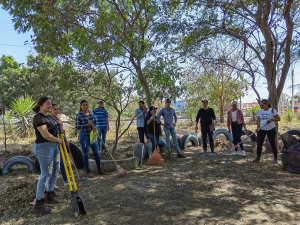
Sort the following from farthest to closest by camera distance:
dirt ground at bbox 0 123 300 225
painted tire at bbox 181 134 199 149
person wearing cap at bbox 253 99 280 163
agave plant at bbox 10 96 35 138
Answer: agave plant at bbox 10 96 35 138, painted tire at bbox 181 134 199 149, person wearing cap at bbox 253 99 280 163, dirt ground at bbox 0 123 300 225

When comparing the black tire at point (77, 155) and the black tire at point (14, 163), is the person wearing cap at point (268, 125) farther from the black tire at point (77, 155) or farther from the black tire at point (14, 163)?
the black tire at point (14, 163)

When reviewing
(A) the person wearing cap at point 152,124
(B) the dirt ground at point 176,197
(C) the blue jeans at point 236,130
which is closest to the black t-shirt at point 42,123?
(B) the dirt ground at point 176,197

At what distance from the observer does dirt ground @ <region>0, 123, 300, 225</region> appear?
3.07m

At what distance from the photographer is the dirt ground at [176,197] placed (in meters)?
3.07

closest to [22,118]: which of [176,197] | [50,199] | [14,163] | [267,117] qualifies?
[14,163]

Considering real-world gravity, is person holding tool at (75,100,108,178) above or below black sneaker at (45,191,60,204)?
above

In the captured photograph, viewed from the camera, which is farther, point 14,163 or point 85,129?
point 14,163

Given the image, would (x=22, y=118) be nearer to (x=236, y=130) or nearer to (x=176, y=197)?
(x=236, y=130)

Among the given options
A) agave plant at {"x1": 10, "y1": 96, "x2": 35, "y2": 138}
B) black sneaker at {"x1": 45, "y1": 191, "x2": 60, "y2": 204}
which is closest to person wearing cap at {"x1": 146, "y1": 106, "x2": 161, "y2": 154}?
black sneaker at {"x1": 45, "y1": 191, "x2": 60, "y2": 204}

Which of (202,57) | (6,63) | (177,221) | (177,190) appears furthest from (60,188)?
(6,63)

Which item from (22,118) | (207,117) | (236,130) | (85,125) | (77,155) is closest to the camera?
(85,125)

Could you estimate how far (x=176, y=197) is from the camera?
3811 mm

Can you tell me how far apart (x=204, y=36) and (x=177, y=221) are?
6.24 m

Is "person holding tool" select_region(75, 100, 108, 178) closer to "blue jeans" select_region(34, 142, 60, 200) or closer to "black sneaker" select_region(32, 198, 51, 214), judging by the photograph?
"blue jeans" select_region(34, 142, 60, 200)
